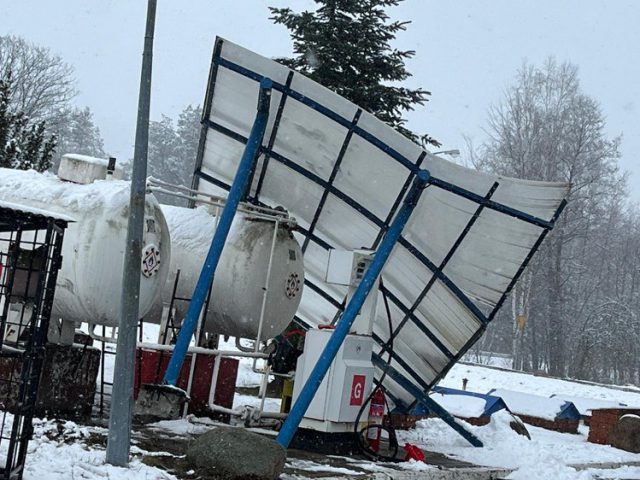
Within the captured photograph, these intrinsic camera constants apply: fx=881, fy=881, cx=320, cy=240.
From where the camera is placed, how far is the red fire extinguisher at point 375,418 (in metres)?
13.1

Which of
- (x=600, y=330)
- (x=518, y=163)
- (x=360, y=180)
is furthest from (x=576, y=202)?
(x=360, y=180)

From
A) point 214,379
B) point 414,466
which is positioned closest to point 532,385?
point 214,379

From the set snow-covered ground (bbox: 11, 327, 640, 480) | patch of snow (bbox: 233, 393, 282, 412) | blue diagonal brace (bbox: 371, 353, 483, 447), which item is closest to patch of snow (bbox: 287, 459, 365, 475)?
snow-covered ground (bbox: 11, 327, 640, 480)

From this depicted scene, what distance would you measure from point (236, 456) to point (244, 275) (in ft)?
17.3

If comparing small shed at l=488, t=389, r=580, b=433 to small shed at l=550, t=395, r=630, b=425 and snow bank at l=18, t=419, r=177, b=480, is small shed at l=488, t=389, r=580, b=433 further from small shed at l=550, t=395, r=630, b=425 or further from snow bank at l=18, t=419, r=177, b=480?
snow bank at l=18, t=419, r=177, b=480

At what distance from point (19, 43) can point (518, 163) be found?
29.1 m

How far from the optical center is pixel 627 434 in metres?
17.9

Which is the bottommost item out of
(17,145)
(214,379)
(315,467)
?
(315,467)

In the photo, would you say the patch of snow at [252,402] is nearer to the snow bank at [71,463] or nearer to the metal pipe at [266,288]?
the metal pipe at [266,288]

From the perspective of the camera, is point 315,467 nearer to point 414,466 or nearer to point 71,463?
point 414,466

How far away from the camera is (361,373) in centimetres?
1298

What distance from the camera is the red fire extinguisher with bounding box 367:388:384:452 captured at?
13.1 m

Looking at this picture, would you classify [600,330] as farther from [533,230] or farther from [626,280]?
[533,230]

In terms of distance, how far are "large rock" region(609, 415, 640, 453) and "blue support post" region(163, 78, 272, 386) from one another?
992 centimetres
